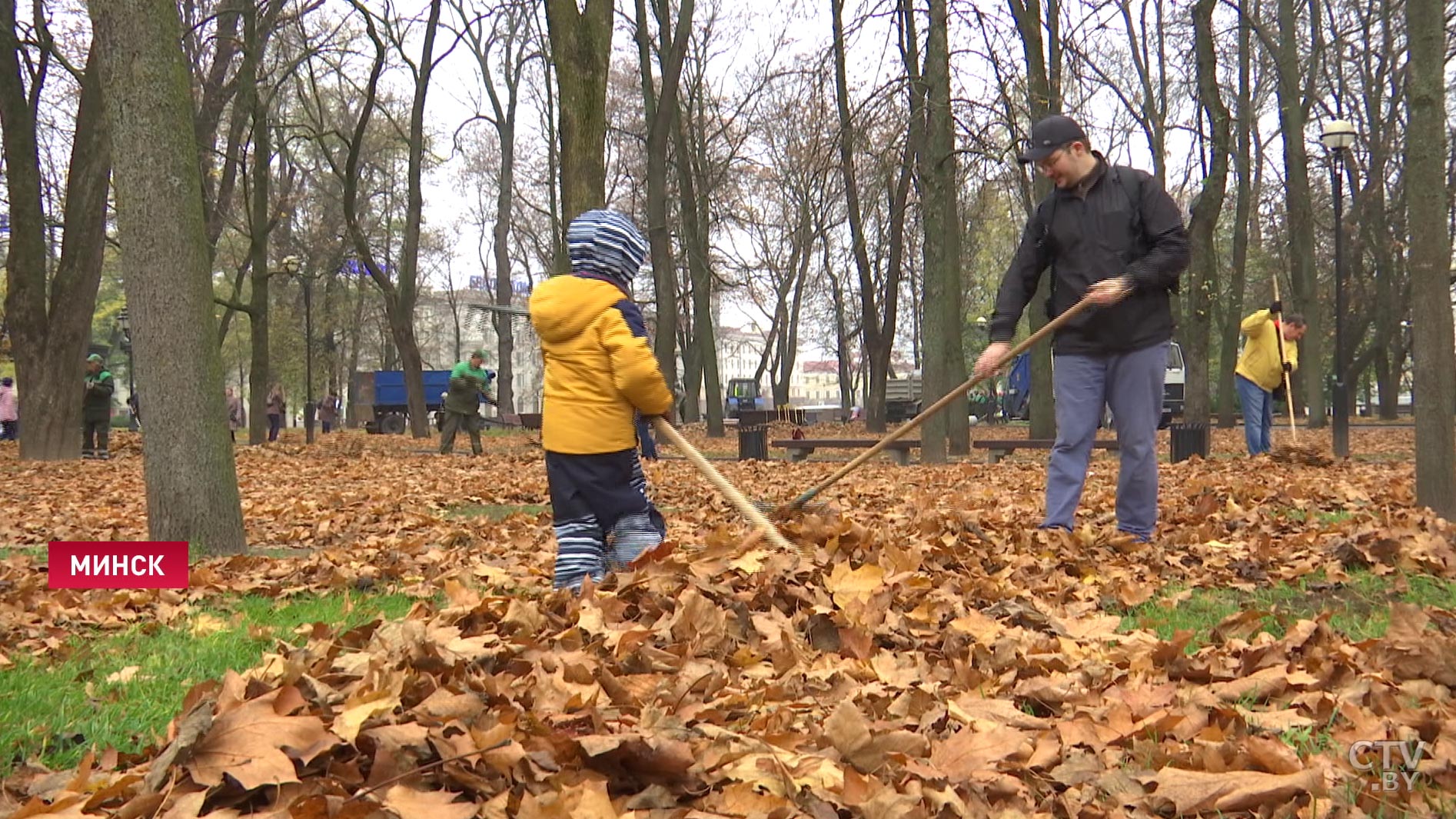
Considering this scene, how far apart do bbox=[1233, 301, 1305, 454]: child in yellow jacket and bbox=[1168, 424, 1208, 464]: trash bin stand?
49cm

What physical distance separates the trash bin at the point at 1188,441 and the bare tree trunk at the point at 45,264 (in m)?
12.7

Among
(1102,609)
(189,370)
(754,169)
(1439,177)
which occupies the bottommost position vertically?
(1102,609)

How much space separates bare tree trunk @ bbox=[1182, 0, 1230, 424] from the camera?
42.3 ft

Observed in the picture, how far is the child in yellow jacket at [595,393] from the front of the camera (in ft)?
12.9

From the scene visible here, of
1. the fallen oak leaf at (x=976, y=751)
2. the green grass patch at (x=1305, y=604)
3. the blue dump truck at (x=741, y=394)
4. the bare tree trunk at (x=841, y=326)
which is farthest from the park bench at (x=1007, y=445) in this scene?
the blue dump truck at (x=741, y=394)

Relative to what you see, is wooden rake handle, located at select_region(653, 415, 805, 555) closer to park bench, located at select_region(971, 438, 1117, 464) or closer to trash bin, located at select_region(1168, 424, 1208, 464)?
park bench, located at select_region(971, 438, 1117, 464)

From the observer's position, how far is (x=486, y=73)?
26750 millimetres

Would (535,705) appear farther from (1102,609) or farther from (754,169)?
(754,169)

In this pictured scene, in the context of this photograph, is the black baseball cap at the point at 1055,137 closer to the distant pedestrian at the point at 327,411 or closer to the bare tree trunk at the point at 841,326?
the bare tree trunk at the point at 841,326

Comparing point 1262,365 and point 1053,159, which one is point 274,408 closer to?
point 1262,365

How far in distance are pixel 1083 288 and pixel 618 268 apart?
2183mm

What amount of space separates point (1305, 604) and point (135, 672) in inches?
150

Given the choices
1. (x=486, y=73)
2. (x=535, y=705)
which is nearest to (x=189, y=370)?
(x=535, y=705)

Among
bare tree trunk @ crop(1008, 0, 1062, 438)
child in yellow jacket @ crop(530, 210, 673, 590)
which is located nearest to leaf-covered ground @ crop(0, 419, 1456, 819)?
child in yellow jacket @ crop(530, 210, 673, 590)
